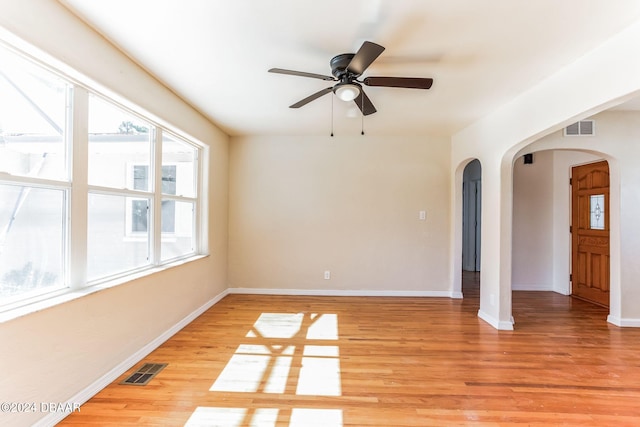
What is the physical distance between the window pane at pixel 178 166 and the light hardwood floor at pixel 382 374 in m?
1.56

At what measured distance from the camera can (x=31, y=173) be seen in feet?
5.70

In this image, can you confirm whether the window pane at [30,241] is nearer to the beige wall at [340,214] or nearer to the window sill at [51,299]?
the window sill at [51,299]

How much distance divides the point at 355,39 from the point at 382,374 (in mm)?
2497

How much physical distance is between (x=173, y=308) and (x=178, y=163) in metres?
1.62

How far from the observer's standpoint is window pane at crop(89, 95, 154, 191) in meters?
2.19

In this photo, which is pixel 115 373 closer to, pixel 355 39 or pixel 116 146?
pixel 116 146

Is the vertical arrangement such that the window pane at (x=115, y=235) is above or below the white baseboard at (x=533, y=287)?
above

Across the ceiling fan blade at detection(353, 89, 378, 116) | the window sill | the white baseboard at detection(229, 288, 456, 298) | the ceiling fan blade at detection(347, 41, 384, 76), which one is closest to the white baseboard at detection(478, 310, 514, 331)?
the white baseboard at detection(229, 288, 456, 298)

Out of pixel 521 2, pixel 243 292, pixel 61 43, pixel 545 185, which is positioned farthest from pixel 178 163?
pixel 545 185

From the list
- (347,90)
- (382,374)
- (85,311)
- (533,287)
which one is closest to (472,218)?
(533,287)

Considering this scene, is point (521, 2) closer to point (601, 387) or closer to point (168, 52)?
point (168, 52)

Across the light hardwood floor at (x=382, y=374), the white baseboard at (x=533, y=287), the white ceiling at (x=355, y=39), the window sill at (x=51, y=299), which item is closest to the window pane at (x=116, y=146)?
the white ceiling at (x=355, y=39)

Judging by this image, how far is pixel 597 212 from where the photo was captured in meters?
4.21

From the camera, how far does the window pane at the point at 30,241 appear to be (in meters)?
1.61
